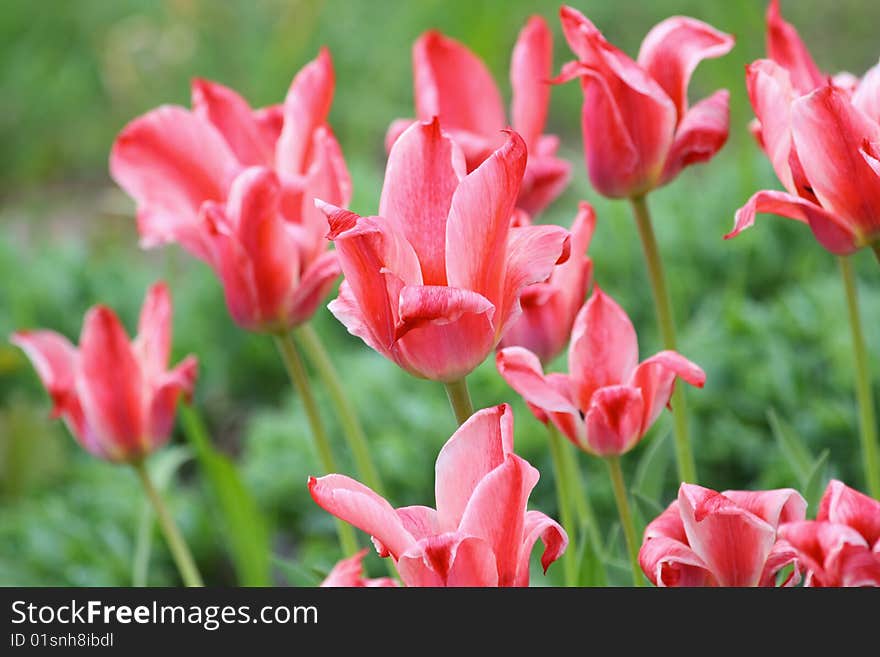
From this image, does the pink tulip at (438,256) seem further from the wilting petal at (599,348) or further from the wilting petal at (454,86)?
the wilting petal at (454,86)

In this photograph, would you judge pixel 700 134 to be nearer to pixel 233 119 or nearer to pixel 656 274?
pixel 656 274

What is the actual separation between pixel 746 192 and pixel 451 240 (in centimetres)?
109

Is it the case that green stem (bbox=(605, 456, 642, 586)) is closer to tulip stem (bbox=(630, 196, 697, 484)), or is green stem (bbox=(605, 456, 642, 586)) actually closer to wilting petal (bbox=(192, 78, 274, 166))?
tulip stem (bbox=(630, 196, 697, 484))

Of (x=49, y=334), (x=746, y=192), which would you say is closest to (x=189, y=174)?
(x=49, y=334)

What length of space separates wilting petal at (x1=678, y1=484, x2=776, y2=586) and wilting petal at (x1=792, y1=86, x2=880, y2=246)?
0.50 ft

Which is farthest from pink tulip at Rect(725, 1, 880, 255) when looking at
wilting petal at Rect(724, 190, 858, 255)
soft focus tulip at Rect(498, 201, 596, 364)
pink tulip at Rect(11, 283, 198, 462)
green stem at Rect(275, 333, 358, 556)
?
pink tulip at Rect(11, 283, 198, 462)

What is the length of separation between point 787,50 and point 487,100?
193 mm

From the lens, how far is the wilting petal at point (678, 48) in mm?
570

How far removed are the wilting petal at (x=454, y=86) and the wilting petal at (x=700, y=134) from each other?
133 mm

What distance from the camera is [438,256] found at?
47 centimetres

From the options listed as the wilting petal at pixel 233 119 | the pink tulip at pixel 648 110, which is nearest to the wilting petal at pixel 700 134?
the pink tulip at pixel 648 110

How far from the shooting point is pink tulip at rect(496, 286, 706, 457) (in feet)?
1.68

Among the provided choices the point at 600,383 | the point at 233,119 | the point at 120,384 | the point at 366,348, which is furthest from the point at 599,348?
the point at 366,348
